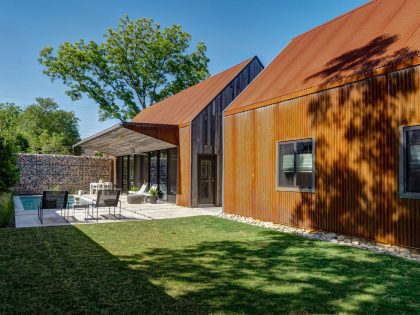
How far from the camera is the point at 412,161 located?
6.53 meters

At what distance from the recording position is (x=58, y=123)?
57.5 meters

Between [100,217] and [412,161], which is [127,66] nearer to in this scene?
[100,217]

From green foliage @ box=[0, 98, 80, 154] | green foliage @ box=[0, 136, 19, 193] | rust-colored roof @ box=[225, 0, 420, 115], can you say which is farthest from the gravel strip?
green foliage @ box=[0, 98, 80, 154]

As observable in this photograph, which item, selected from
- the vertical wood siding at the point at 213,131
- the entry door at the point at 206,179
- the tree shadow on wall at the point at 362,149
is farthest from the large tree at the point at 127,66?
the tree shadow on wall at the point at 362,149

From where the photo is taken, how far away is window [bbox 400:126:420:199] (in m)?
6.46

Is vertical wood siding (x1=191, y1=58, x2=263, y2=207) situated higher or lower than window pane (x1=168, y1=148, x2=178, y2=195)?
higher

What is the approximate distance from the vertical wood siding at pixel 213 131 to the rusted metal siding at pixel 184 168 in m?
0.18

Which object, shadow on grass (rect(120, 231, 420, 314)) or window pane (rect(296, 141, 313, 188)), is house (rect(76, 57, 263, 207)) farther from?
shadow on grass (rect(120, 231, 420, 314))

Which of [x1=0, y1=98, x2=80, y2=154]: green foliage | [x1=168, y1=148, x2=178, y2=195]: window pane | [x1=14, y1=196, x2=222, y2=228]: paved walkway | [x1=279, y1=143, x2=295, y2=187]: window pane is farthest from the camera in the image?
[x1=0, y1=98, x2=80, y2=154]: green foliage

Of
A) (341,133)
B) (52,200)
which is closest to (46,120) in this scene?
(52,200)

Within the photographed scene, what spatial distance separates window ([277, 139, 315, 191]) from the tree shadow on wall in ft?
0.97

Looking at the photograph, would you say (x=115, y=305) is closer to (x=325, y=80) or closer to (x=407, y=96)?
(x=407, y=96)

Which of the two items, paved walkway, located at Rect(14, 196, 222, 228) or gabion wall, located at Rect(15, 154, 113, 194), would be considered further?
gabion wall, located at Rect(15, 154, 113, 194)

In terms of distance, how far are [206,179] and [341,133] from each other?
7.91m
